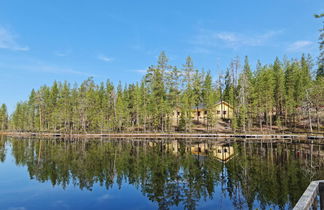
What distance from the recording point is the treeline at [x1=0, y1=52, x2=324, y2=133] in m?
60.4

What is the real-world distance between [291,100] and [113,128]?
189 feet

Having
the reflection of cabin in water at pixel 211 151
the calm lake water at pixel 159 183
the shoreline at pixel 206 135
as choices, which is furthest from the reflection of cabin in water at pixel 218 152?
the shoreline at pixel 206 135

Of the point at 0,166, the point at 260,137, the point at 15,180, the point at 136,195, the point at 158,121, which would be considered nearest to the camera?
the point at 136,195

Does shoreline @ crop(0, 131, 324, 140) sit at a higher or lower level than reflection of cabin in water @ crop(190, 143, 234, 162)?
higher

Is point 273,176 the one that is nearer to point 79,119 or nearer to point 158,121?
point 158,121

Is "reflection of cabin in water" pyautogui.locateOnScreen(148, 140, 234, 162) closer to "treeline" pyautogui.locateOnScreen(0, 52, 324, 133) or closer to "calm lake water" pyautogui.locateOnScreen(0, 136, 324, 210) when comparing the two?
"calm lake water" pyautogui.locateOnScreen(0, 136, 324, 210)

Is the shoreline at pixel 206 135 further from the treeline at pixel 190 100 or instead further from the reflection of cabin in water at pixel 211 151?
the reflection of cabin in water at pixel 211 151

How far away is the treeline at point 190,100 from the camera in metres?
60.4

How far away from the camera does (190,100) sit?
6275 cm

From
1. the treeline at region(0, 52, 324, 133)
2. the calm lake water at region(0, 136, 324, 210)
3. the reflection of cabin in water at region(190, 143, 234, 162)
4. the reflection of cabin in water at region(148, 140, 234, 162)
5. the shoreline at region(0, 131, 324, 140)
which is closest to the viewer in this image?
the calm lake water at region(0, 136, 324, 210)

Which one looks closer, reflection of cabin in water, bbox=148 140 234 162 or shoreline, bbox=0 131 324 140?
reflection of cabin in water, bbox=148 140 234 162

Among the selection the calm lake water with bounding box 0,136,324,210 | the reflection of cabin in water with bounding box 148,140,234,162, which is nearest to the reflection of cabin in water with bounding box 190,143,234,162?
the reflection of cabin in water with bounding box 148,140,234,162

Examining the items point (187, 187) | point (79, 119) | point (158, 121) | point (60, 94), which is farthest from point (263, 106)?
point (60, 94)

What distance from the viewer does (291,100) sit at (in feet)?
188
